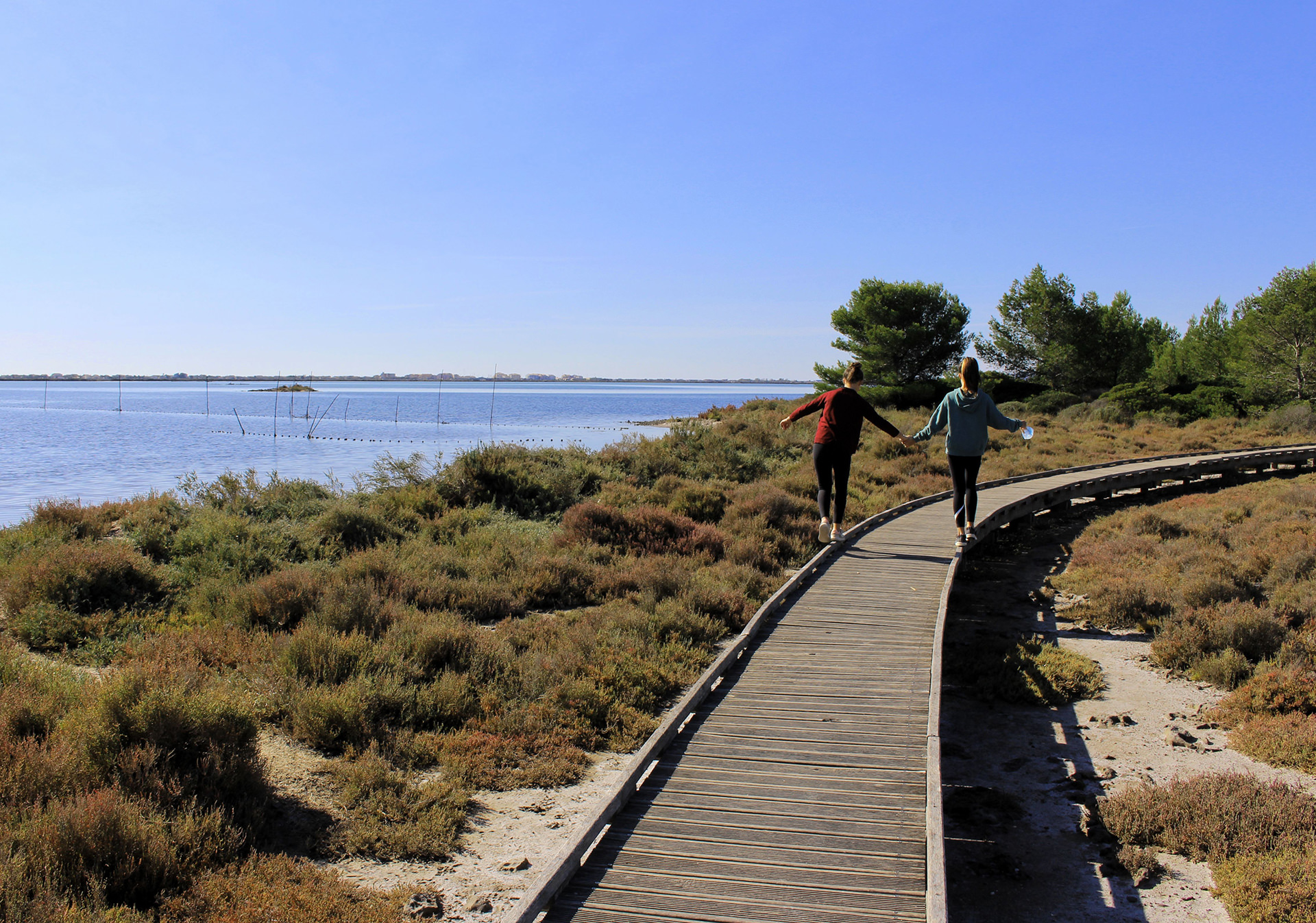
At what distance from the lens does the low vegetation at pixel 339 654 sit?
445cm

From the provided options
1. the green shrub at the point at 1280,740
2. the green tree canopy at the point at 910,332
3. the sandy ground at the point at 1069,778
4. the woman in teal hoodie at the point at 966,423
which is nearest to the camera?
the sandy ground at the point at 1069,778

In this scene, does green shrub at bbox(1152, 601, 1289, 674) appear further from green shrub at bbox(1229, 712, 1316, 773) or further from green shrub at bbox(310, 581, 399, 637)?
green shrub at bbox(310, 581, 399, 637)

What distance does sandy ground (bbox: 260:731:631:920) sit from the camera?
Result: 4.59 m

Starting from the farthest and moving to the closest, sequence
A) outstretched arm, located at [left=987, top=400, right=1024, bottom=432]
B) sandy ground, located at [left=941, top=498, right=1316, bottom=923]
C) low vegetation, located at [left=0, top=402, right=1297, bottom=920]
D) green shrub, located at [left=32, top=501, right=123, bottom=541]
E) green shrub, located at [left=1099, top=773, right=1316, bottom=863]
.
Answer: green shrub, located at [left=32, top=501, right=123, bottom=541]
outstretched arm, located at [left=987, top=400, right=1024, bottom=432]
green shrub, located at [left=1099, top=773, right=1316, bottom=863]
sandy ground, located at [left=941, top=498, right=1316, bottom=923]
low vegetation, located at [left=0, top=402, right=1297, bottom=920]

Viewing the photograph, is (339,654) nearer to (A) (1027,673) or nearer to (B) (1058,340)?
(A) (1027,673)

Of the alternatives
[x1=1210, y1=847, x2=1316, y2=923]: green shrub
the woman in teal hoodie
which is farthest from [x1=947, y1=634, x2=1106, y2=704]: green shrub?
[x1=1210, y1=847, x2=1316, y2=923]: green shrub

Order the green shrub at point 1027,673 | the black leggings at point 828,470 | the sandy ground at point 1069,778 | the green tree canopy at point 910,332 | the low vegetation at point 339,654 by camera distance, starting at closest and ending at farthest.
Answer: the low vegetation at point 339,654
the sandy ground at point 1069,778
the green shrub at point 1027,673
the black leggings at point 828,470
the green tree canopy at point 910,332

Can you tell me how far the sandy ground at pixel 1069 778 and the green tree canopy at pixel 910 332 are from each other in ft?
124

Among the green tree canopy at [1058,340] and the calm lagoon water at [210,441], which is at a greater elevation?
the green tree canopy at [1058,340]

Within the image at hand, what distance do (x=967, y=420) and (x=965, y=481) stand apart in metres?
0.99

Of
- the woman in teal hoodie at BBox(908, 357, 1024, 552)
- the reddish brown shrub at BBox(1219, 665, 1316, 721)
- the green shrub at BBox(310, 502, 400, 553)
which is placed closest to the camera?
the reddish brown shrub at BBox(1219, 665, 1316, 721)

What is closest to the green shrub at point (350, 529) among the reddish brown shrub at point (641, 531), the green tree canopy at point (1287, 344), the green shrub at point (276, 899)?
the reddish brown shrub at point (641, 531)

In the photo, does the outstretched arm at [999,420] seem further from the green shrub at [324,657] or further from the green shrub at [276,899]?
the green shrub at [276,899]

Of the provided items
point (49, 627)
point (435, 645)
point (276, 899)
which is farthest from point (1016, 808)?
point (49, 627)
